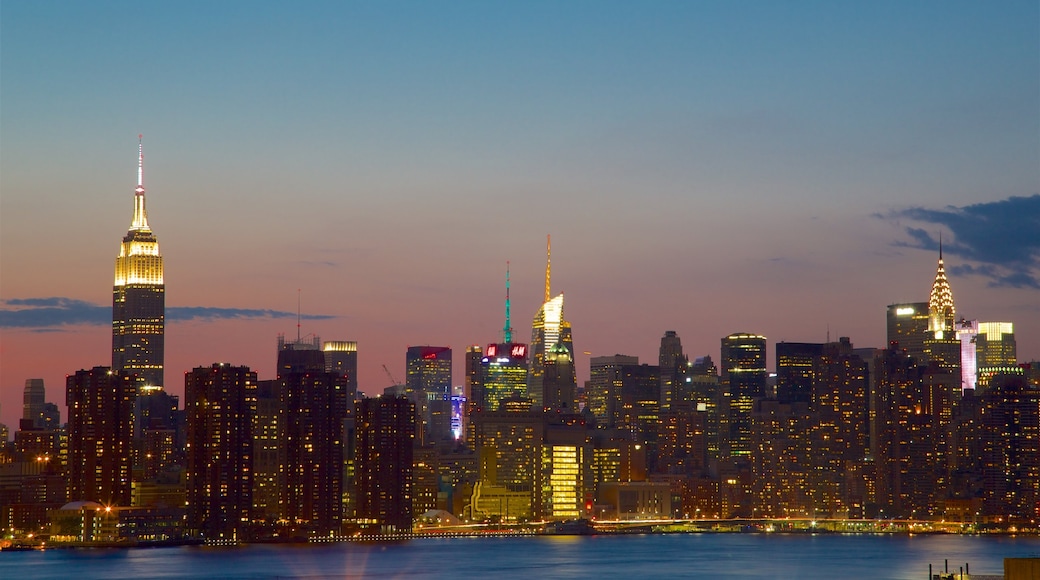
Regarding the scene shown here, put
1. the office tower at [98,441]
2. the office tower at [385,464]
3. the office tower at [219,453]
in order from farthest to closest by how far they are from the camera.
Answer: the office tower at [385,464], the office tower at [98,441], the office tower at [219,453]

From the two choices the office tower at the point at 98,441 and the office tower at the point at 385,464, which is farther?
the office tower at the point at 385,464

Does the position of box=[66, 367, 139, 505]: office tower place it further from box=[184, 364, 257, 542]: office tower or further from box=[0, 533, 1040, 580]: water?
box=[0, 533, 1040, 580]: water

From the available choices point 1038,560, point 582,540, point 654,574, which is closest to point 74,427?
point 582,540

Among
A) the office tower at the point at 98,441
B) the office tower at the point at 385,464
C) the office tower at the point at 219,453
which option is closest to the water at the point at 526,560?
the office tower at the point at 385,464

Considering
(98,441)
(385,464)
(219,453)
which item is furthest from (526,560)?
(98,441)

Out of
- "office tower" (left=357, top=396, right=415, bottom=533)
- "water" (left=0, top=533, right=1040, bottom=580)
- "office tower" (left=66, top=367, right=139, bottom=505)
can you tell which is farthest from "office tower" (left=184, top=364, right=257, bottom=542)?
"office tower" (left=357, top=396, right=415, bottom=533)

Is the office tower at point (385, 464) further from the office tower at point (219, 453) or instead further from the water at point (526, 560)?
the office tower at point (219, 453)

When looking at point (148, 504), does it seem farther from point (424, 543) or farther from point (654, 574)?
point (654, 574)
